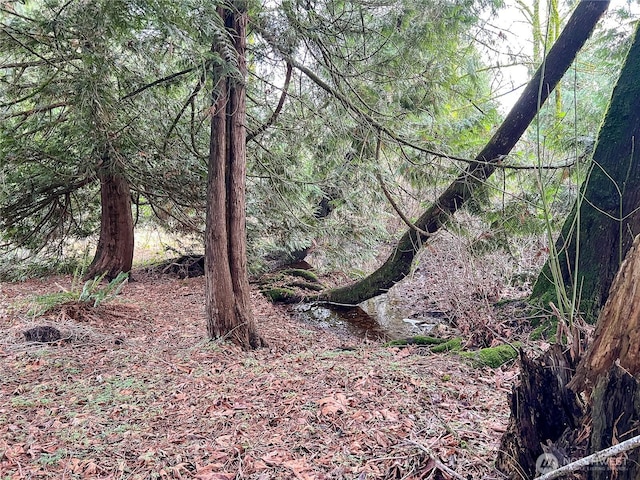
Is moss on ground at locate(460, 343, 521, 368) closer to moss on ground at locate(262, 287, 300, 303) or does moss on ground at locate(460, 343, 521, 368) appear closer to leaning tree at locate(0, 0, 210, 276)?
leaning tree at locate(0, 0, 210, 276)

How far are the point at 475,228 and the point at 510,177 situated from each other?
0.87m

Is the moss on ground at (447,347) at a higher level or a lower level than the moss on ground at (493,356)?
lower

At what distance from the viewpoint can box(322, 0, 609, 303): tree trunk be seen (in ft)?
14.1

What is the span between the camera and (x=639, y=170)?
361cm

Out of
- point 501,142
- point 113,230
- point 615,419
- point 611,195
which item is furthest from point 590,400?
point 113,230

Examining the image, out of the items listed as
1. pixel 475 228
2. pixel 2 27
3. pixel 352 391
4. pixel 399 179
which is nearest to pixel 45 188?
pixel 2 27

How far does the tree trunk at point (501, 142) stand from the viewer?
4312 millimetres

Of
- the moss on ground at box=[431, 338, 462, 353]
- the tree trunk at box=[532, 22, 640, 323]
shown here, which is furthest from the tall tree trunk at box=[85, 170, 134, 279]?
the tree trunk at box=[532, 22, 640, 323]

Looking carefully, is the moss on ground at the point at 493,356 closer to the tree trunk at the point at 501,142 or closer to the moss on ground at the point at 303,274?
the tree trunk at the point at 501,142

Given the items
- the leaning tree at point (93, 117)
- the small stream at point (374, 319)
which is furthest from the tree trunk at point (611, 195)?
the leaning tree at point (93, 117)

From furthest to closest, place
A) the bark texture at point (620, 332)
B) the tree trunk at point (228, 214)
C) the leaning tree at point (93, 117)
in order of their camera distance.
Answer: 1. the tree trunk at point (228, 214)
2. the leaning tree at point (93, 117)
3. the bark texture at point (620, 332)

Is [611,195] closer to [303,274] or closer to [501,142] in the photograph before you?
[501,142]

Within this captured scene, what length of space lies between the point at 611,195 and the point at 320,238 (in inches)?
217

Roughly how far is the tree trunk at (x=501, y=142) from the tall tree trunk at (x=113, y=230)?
16.5 ft
